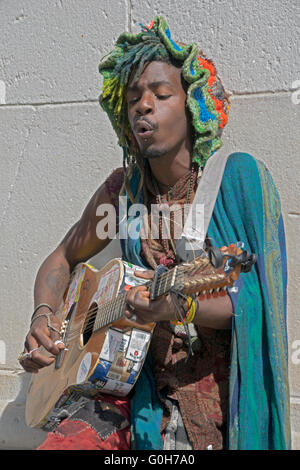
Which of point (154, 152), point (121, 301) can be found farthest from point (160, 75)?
point (121, 301)

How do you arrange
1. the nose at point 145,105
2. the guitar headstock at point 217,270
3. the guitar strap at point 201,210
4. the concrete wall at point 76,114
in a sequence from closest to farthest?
the guitar headstock at point 217,270, the guitar strap at point 201,210, the nose at point 145,105, the concrete wall at point 76,114

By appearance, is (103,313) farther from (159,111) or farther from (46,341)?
(159,111)

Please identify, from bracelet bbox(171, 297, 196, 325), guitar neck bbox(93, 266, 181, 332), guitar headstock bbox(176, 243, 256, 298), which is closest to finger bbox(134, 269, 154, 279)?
guitar neck bbox(93, 266, 181, 332)

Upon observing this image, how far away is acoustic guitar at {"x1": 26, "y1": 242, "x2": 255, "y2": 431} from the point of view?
74.6 inches

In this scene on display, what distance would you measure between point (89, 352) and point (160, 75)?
47.1 inches

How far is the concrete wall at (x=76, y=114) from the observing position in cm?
312

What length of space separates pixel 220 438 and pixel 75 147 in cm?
196

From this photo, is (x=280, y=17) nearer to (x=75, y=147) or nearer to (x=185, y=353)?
(x=75, y=147)

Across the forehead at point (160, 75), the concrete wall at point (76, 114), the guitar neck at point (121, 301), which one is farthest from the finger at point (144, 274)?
the concrete wall at point (76, 114)

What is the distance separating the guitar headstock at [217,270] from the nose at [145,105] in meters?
0.86

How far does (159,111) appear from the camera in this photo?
253cm

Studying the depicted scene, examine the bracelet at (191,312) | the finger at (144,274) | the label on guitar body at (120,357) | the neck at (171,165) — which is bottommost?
the label on guitar body at (120,357)

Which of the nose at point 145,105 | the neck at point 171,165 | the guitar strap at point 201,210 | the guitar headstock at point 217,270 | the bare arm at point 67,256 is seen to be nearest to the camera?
the guitar headstock at point 217,270

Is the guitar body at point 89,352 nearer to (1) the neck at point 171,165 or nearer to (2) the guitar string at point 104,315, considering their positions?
(2) the guitar string at point 104,315
